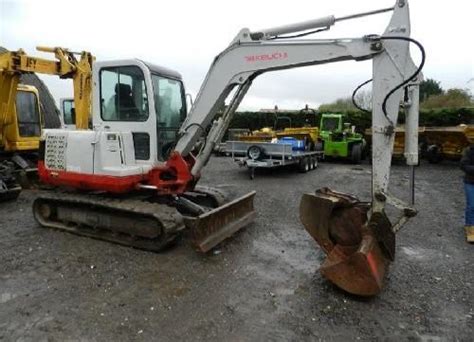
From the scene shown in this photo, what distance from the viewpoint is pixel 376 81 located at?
4188 mm

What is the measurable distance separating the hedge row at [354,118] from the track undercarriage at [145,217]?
11.8 m

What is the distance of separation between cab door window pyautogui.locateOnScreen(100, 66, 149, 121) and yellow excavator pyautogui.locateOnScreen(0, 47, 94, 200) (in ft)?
11.0

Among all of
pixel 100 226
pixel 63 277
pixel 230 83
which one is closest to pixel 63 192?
pixel 100 226

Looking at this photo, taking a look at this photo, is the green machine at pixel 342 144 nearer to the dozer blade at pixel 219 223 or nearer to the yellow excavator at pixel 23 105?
the yellow excavator at pixel 23 105

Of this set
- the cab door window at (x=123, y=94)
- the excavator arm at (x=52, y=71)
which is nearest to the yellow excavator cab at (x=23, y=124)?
the excavator arm at (x=52, y=71)

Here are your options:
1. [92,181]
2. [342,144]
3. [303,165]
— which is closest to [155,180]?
[92,181]

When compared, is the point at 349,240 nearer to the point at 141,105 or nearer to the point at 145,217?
the point at 145,217

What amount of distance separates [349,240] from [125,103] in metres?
3.55

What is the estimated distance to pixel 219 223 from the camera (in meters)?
5.30

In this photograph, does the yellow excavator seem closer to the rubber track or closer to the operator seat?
the rubber track

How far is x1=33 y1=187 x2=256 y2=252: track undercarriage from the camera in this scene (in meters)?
4.95

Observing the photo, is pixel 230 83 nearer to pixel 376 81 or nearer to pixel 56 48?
pixel 376 81

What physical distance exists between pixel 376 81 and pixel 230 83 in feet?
6.05

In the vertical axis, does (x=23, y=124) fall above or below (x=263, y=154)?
above
